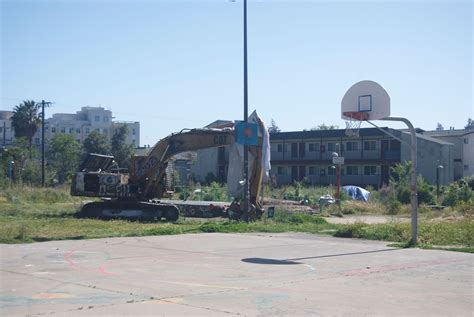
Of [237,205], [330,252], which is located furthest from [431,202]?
[330,252]

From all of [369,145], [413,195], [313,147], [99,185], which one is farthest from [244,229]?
[313,147]

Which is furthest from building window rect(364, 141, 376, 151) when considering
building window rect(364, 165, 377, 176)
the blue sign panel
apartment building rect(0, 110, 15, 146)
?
apartment building rect(0, 110, 15, 146)

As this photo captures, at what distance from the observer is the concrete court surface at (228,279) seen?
10227 millimetres

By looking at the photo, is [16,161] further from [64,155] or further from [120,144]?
[120,144]

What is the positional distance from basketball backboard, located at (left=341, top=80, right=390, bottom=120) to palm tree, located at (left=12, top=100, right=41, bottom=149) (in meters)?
74.7

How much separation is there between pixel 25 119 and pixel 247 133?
68253 millimetres

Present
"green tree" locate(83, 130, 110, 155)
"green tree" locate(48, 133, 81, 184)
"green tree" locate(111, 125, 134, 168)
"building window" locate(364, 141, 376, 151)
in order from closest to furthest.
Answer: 1. "building window" locate(364, 141, 376, 151)
2. "green tree" locate(48, 133, 81, 184)
3. "green tree" locate(111, 125, 134, 168)
4. "green tree" locate(83, 130, 110, 155)

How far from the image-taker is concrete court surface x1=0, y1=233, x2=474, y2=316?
1023 cm

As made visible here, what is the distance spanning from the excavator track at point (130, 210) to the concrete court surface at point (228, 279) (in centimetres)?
A: 1014

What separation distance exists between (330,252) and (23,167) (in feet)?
196

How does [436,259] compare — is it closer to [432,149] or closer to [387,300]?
[387,300]

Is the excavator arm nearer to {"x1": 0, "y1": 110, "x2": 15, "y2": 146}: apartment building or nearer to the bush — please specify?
the bush

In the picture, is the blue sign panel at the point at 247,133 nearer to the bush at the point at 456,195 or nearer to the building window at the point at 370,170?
the bush at the point at 456,195

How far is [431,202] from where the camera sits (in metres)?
46.5
